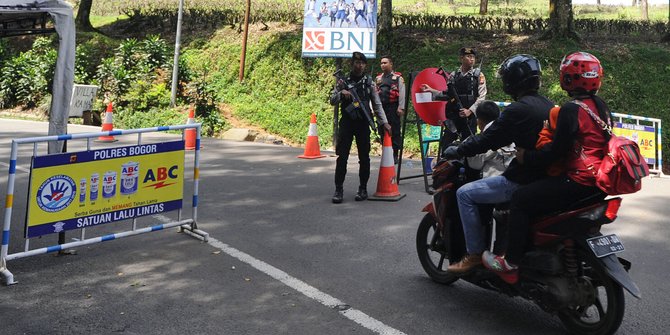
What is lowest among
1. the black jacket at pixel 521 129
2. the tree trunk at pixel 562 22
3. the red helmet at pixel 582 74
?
→ the black jacket at pixel 521 129

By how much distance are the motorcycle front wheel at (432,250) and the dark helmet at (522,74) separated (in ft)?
4.41

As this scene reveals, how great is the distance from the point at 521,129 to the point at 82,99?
705 inches

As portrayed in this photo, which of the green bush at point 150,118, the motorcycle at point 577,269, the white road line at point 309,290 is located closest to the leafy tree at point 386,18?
the green bush at point 150,118

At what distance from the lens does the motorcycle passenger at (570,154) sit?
14.4ft


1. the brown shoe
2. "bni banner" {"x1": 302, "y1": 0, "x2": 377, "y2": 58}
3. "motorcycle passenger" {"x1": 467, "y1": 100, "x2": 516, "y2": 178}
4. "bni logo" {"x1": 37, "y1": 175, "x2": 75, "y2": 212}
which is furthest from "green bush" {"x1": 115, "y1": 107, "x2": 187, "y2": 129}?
the brown shoe

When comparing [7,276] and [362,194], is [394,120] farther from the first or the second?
Result: [7,276]

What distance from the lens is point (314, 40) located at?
15141 mm

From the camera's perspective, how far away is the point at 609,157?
426 centimetres

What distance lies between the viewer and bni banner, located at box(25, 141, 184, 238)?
19.4 feet

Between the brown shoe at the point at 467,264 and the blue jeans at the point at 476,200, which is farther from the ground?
the blue jeans at the point at 476,200

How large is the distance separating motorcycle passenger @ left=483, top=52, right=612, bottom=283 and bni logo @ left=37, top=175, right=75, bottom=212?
379cm

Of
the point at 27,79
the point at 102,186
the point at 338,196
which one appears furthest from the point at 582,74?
the point at 27,79

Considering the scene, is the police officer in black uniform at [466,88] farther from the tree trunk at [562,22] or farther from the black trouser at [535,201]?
the tree trunk at [562,22]

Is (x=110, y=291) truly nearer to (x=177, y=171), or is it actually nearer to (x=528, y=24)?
(x=177, y=171)
